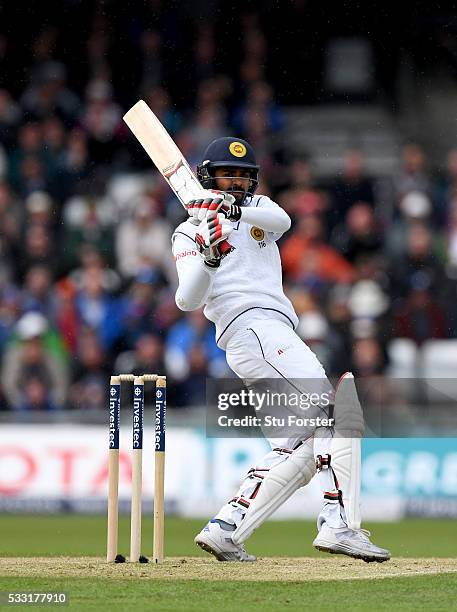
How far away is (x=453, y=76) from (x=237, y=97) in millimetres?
2612

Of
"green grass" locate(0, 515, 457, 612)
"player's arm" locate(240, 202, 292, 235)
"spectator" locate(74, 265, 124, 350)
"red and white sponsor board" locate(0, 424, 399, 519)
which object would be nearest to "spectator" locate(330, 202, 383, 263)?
"spectator" locate(74, 265, 124, 350)

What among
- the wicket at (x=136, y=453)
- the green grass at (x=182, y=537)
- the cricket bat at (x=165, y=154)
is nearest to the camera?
the wicket at (x=136, y=453)

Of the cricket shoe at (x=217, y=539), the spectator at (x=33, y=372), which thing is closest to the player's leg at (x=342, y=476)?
the cricket shoe at (x=217, y=539)

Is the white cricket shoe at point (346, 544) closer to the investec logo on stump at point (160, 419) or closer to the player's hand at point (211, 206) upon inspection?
the investec logo on stump at point (160, 419)

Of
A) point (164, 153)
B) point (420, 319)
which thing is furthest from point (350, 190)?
point (164, 153)

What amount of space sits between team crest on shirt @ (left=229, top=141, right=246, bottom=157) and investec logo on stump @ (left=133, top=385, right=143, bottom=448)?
1.19m

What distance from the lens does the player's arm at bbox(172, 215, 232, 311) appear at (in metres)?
6.11

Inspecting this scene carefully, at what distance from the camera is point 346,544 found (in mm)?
6191

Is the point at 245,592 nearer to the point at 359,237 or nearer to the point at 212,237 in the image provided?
the point at 212,237

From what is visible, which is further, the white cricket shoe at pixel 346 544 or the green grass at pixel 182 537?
the green grass at pixel 182 537

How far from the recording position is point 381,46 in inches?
640

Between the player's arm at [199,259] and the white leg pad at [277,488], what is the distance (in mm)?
859

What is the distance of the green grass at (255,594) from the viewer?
203 inches

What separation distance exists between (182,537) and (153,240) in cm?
457
